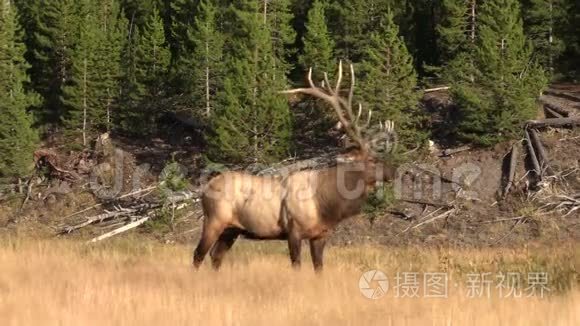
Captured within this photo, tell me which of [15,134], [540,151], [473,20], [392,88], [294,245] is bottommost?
[540,151]

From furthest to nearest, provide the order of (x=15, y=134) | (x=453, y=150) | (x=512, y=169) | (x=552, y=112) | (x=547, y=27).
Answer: (x=547, y=27) < (x=15, y=134) < (x=552, y=112) < (x=453, y=150) < (x=512, y=169)

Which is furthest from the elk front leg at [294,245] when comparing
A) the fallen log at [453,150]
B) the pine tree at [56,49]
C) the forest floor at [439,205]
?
the pine tree at [56,49]

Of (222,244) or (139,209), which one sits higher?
(222,244)

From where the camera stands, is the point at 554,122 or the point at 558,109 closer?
the point at 554,122

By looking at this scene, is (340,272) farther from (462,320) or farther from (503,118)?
(503,118)

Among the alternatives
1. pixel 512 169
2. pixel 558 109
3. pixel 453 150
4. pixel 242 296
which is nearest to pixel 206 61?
pixel 453 150

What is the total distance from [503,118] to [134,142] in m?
16.4

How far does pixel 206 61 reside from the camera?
97.7 feet

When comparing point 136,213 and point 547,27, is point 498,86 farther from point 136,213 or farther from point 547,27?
point 136,213

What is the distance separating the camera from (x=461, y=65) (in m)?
26.8

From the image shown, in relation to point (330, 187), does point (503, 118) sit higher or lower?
lower

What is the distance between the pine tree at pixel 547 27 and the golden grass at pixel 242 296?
79.0 feet

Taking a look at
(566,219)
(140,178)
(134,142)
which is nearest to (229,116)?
(140,178)

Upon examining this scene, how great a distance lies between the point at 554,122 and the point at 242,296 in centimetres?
2128
